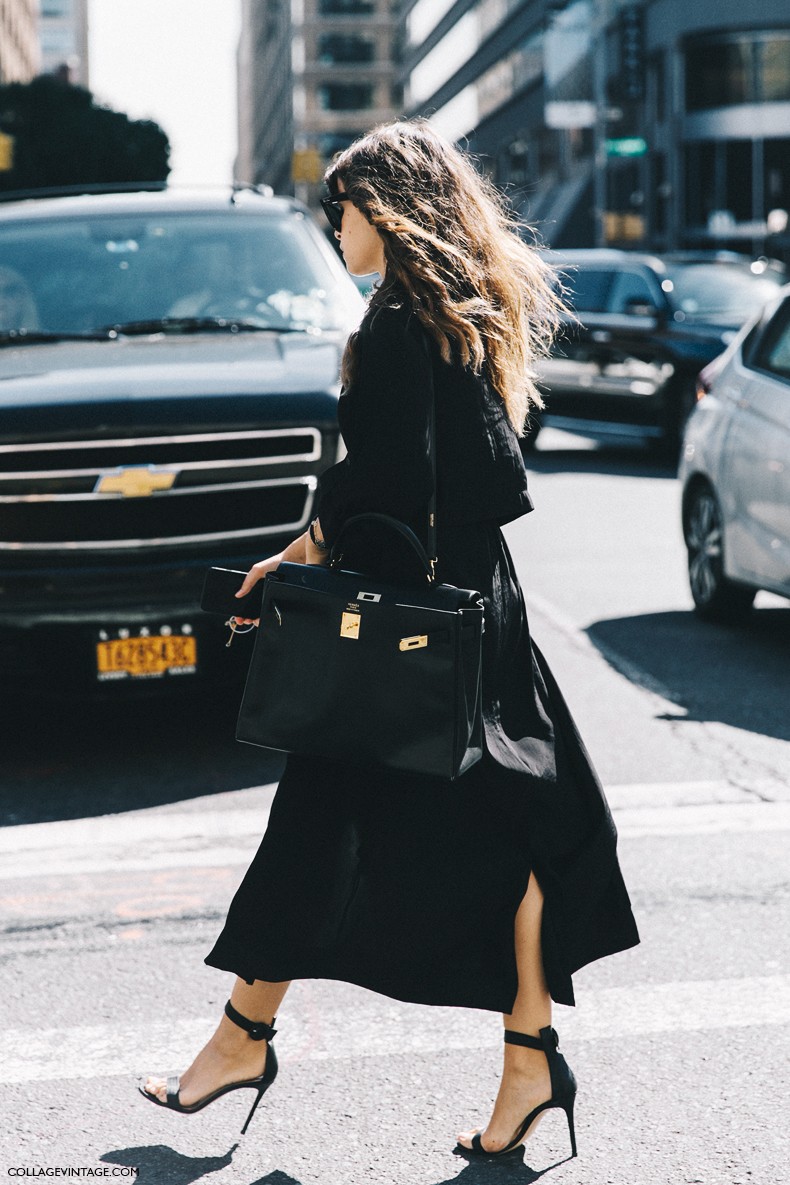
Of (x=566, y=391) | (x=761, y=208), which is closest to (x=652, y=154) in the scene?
(x=761, y=208)

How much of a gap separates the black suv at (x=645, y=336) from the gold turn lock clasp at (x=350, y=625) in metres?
13.2

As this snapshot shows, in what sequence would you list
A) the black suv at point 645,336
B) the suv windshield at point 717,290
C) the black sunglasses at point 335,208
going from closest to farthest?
the black sunglasses at point 335,208, the black suv at point 645,336, the suv windshield at point 717,290

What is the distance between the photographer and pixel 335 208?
2.98 m

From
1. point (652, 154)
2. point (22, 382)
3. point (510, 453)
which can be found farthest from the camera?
point (652, 154)

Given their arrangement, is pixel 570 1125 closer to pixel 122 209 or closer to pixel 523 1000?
pixel 523 1000

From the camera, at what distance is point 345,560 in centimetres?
295

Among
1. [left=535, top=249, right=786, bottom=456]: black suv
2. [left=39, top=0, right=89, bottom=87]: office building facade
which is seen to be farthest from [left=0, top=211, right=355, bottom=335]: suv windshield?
[left=39, top=0, right=89, bottom=87]: office building facade

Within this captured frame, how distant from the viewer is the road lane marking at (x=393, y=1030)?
139 inches

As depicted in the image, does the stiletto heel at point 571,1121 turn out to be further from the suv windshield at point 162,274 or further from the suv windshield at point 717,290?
the suv windshield at point 717,290

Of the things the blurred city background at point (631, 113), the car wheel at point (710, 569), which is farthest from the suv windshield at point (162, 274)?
the blurred city background at point (631, 113)

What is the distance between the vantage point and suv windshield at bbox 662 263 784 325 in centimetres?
1647

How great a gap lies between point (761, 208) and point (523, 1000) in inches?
1586

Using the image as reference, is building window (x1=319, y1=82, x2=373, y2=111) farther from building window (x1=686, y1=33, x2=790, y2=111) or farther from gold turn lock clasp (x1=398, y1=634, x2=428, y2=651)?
gold turn lock clasp (x1=398, y1=634, x2=428, y2=651)

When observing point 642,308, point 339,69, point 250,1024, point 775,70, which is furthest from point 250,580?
point 339,69
